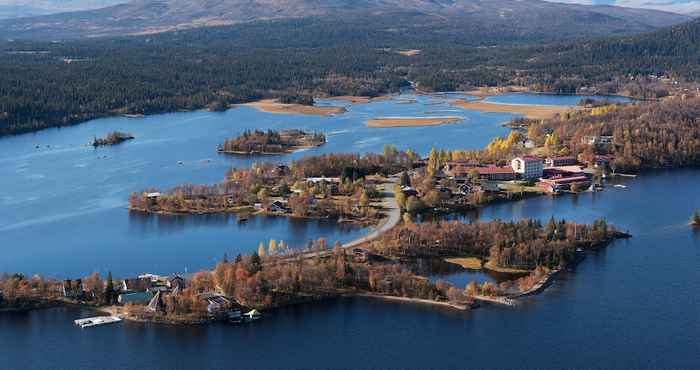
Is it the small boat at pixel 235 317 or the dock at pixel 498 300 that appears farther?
the dock at pixel 498 300

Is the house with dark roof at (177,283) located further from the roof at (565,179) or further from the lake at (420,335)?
the roof at (565,179)

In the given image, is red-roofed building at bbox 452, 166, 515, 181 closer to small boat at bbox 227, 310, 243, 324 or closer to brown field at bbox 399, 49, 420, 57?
small boat at bbox 227, 310, 243, 324

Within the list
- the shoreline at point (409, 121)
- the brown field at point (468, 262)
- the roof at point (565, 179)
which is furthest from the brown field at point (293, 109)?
the brown field at point (468, 262)

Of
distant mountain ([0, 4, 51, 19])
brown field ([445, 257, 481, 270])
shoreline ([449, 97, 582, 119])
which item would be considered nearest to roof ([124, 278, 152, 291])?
brown field ([445, 257, 481, 270])

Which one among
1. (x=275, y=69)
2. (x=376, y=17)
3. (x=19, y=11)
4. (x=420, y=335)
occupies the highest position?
(x=19, y=11)

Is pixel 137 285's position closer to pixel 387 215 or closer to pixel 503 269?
pixel 503 269

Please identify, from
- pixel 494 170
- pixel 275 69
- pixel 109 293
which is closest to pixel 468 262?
pixel 109 293

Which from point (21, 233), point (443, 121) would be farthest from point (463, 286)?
point (443, 121)
